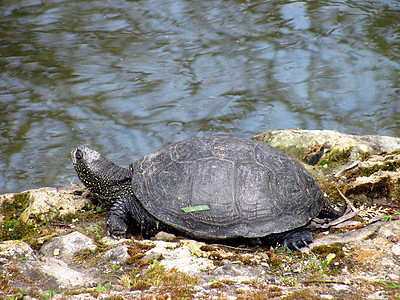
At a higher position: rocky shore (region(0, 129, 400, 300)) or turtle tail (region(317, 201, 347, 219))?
rocky shore (region(0, 129, 400, 300))

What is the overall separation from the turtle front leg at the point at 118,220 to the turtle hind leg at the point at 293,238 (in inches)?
70.7

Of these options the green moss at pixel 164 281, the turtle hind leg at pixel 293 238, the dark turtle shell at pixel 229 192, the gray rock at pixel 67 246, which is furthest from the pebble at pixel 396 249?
the gray rock at pixel 67 246

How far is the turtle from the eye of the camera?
4.43 m

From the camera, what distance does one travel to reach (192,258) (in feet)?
13.2

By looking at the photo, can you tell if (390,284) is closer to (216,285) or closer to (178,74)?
(216,285)

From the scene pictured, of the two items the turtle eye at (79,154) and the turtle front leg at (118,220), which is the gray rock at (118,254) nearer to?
the turtle front leg at (118,220)

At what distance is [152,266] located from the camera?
149 inches

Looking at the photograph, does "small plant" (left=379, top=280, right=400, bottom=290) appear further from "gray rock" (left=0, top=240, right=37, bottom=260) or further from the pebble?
"gray rock" (left=0, top=240, right=37, bottom=260)

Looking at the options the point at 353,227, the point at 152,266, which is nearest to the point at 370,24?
the point at 353,227

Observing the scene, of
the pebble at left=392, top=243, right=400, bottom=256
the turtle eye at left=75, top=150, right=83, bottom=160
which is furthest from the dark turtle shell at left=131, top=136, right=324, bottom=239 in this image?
the turtle eye at left=75, top=150, right=83, bottom=160

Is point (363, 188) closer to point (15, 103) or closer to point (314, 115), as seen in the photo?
point (314, 115)

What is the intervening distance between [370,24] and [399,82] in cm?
324

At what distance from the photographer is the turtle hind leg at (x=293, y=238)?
430 centimetres

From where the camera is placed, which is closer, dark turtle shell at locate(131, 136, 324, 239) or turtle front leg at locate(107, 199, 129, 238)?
dark turtle shell at locate(131, 136, 324, 239)
